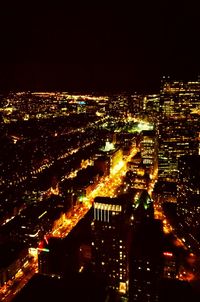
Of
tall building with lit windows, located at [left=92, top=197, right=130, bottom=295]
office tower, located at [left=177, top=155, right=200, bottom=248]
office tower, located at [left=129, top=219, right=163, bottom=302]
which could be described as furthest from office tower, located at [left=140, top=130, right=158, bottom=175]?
office tower, located at [left=129, top=219, right=163, bottom=302]

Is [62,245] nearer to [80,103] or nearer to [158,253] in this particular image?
[158,253]

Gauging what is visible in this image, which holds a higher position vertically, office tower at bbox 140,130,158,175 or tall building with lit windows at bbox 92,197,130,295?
office tower at bbox 140,130,158,175

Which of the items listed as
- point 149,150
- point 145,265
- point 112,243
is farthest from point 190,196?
point 149,150

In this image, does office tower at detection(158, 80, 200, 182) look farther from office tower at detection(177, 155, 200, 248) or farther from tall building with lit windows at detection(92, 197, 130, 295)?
tall building with lit windows at detection(92, 197, 130, 295)

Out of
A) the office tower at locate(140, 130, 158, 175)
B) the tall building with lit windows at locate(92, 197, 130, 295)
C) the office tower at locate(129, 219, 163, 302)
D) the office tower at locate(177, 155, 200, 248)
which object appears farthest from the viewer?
the office tower at locate(140, 130, 158, 175)

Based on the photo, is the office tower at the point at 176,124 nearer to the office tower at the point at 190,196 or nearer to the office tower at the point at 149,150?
the office tower at the point at 149,150

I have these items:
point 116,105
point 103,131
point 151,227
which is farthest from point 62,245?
point 116,105

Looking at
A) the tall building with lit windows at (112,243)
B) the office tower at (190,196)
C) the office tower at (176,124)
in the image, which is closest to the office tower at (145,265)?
the tall building with lit windows at (112,243)
